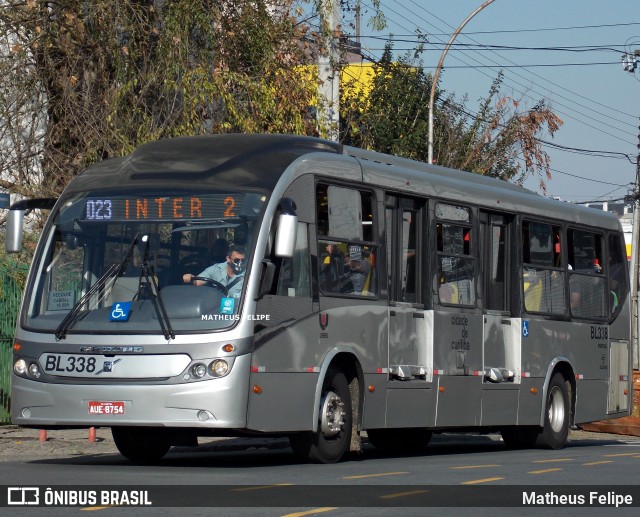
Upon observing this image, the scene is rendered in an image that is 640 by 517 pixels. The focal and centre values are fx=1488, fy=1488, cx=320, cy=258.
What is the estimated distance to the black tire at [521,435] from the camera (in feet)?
65.9

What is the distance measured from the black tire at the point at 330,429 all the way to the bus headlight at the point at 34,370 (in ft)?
8.49

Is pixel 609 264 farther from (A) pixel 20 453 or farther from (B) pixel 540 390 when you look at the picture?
(A) pixel 20 453

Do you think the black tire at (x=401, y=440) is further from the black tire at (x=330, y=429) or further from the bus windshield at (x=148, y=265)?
the bus windshield at (x=148, y=265)

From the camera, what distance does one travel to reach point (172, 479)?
12.5 metres

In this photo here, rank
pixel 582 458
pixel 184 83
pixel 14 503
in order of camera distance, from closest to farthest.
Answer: pixel 14 503 → pixel 582 458 → pixel 184 83

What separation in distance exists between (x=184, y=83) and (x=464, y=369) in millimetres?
6259

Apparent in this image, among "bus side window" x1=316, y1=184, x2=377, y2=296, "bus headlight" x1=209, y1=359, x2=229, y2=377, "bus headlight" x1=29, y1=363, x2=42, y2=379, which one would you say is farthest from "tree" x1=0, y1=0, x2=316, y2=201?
"bus headlight" x1=209, y1=359, x2=229, y2=377

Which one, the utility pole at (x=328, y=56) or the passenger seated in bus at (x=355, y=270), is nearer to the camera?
the passenger seated in bus at (x=355, y=270)

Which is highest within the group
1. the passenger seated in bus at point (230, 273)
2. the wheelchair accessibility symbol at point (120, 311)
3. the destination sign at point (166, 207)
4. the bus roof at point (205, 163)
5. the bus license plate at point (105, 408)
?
the bus roof at point (205, 163)

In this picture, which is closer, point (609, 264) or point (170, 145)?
point (170, 145)

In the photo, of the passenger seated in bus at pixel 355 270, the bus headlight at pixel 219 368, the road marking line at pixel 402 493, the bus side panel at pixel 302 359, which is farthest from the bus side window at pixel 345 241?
the road marking line at pixel 402 493

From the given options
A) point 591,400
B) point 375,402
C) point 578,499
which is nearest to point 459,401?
point 375,402

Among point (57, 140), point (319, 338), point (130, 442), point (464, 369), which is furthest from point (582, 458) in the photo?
point (57, 140)

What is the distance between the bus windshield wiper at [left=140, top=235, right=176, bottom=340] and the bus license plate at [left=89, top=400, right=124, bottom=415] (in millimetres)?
764
